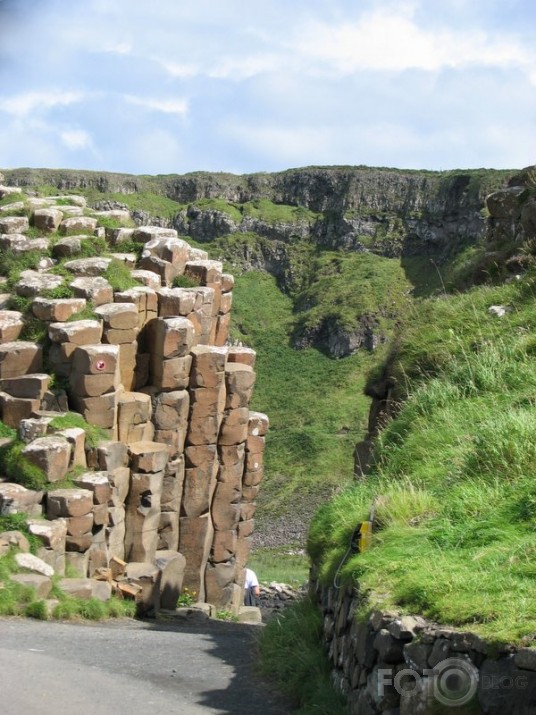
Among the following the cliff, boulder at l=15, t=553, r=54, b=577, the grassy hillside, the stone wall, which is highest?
the cliff

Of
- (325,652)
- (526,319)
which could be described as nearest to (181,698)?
(325,652)

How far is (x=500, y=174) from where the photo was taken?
131 metres

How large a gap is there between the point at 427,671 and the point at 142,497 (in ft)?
55.9

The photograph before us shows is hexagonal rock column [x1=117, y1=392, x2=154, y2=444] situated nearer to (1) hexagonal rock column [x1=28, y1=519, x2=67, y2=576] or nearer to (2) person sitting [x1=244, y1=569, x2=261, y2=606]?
(1) hexagonal rock column [x1=28, y1=519, x2=67, y2=576]

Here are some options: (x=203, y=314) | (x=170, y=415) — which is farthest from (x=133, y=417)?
(x=203, y=314)

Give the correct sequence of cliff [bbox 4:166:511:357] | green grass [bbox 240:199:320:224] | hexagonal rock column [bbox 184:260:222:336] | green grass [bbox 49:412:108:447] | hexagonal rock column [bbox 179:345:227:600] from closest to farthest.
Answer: green grass [bbox 49:412:108:447] < hexagonal rock column [bbox 179:345:227:600] < hexagonal rock column [bbox 184:260:222:336] < cliff [bbox 4:166:511:357] < green grass [bbox 240:199:320:224]

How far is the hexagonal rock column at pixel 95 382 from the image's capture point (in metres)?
23.0

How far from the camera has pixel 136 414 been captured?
24.6 m

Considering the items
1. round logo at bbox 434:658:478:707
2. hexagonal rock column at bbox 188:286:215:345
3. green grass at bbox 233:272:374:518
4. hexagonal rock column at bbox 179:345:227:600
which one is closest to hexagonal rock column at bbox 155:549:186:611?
hexagonal rock column at bbox 179:345:227:600

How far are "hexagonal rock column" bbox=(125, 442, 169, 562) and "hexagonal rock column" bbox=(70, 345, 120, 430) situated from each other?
1.06 metres

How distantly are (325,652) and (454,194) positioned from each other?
Answer: 12735 cm

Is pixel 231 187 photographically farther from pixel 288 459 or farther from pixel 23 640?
pixel 23 640

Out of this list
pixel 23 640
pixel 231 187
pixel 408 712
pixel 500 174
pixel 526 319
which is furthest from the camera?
pixel 231 187

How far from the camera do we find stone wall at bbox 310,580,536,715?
666 cm
